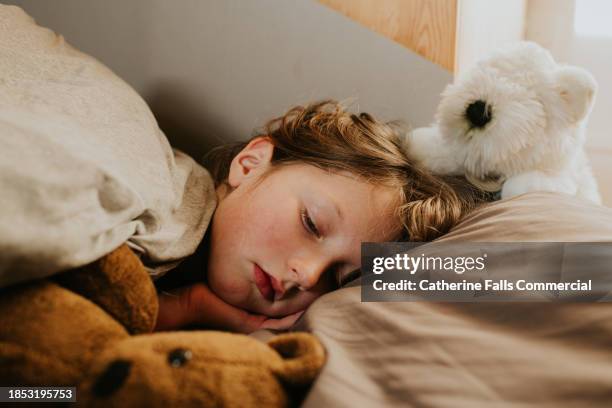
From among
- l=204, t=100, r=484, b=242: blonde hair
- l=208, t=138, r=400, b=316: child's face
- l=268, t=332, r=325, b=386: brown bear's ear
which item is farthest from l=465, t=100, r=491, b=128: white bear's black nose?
l=268, t=332, r=325, b=386: brown bear's ear

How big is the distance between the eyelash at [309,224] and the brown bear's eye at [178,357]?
33 centimetres

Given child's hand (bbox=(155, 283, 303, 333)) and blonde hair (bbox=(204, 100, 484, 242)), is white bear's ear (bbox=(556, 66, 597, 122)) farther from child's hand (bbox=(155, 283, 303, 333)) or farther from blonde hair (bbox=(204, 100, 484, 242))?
child's hand (bbox=(155, 283, 303, 333))

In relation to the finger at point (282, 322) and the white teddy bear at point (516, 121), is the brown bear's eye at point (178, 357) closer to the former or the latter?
the finger at point (282, 322)

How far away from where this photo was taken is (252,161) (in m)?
0.85

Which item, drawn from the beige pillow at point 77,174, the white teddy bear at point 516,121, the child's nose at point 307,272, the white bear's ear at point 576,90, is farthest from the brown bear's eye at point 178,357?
the white bear's ear at point 576,90

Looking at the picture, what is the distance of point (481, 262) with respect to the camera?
1.75 feet

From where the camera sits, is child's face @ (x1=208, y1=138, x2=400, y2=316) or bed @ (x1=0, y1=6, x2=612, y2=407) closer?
bed @ (x1=0, y1=6, x2=612, y2=407)

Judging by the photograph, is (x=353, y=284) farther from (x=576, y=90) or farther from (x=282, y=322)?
(x=576, y=90)

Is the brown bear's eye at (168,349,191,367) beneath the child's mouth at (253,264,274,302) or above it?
above

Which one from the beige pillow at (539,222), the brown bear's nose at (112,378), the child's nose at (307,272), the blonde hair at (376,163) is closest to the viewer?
the brown bear's nose at (112,378)

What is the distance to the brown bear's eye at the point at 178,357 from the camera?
353 mm

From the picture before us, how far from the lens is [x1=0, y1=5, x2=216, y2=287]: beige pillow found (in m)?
0.36

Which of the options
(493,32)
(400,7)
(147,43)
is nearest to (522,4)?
(493,32)

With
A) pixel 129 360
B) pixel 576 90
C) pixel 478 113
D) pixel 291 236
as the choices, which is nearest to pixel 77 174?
pixel 129 360
